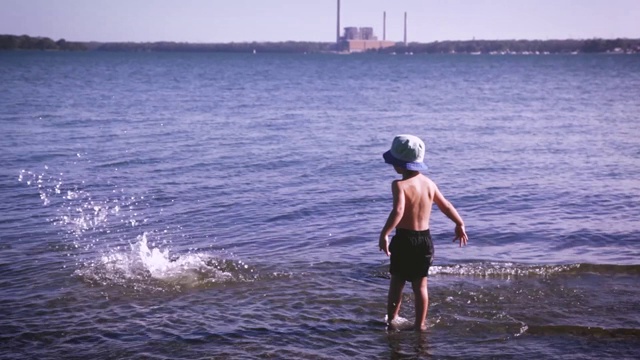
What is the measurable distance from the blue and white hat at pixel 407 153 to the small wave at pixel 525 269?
8.23 feet

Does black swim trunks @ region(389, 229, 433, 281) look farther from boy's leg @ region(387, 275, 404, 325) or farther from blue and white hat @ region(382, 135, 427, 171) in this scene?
blue and white hat @ region(382, 135, 427, 171)

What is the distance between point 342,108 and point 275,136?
11.3 metres

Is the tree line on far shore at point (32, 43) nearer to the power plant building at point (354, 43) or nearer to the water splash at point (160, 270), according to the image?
the power plant building at point (354, 43)

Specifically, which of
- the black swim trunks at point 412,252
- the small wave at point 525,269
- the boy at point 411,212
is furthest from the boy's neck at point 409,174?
the small wave at point 525,269

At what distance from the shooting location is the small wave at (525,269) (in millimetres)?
8680

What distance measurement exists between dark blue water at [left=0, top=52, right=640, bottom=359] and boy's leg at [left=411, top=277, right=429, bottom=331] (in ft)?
0.39

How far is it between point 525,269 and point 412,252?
2.72 m

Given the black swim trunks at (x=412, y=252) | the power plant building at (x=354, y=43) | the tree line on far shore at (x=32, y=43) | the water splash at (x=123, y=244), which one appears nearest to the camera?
the black swim trunks at (x=412, y=252)

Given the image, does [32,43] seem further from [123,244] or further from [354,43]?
[123,244]

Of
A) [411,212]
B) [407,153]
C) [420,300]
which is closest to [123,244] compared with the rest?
[420,300]

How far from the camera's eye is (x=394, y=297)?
22.5 ft

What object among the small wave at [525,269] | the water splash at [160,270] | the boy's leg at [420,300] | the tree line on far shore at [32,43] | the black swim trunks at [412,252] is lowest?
the small wave at [525,269]

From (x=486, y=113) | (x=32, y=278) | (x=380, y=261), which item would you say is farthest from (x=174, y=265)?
(x=486, y=113)

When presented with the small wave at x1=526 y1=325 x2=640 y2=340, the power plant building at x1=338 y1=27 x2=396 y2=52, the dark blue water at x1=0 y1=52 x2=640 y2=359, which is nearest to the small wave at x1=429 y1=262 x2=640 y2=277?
the dark blue water at x1=0 y1=52 x2=640 y2=359
